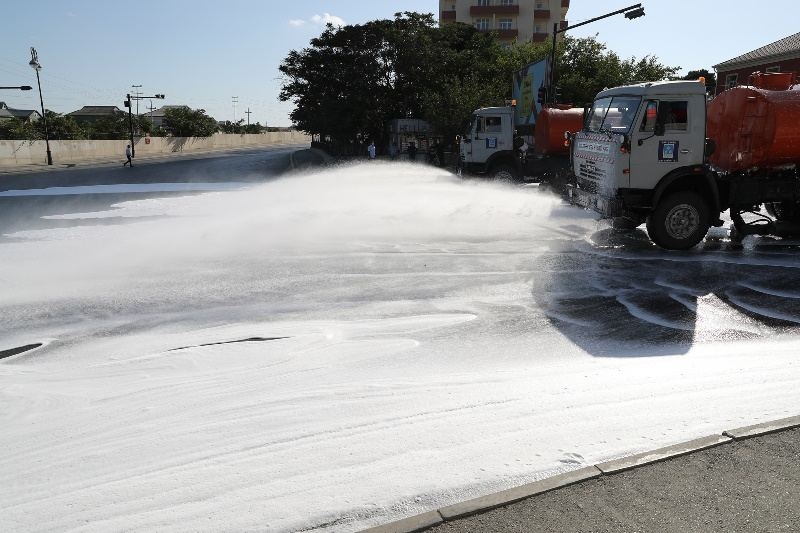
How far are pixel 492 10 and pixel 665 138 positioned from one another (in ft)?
237

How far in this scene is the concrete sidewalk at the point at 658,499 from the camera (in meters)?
2.96

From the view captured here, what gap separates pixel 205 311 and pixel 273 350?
5.27 feet

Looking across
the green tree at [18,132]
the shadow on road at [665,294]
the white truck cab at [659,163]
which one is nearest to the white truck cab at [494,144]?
the shadow on road at [665,294]

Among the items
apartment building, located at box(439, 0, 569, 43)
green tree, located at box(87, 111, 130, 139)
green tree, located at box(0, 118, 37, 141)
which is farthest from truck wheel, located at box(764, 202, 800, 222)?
apartment building, located at box(439, 0, 569, 43)

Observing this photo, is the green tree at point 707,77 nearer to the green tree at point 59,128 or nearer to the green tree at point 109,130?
the green tree at point 59,128

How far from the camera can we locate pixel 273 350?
18.1 feet

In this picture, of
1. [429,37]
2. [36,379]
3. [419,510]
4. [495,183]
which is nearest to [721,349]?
[419,510]

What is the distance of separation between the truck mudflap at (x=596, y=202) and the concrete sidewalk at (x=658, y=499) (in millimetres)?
6250

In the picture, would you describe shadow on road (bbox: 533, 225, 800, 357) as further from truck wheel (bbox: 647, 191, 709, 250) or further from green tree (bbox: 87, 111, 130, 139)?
green tree (bbox: 87, 111, 130, 139)

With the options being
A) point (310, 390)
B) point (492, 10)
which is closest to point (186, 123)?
point (492, 10)

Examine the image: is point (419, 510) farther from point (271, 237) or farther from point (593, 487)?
point (271, 237)

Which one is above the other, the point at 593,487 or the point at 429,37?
the point at 429,37

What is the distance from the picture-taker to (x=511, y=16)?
74.6 meters

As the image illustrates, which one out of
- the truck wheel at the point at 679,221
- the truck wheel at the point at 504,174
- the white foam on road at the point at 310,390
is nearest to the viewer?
the white foam on road at the point at 310,390
